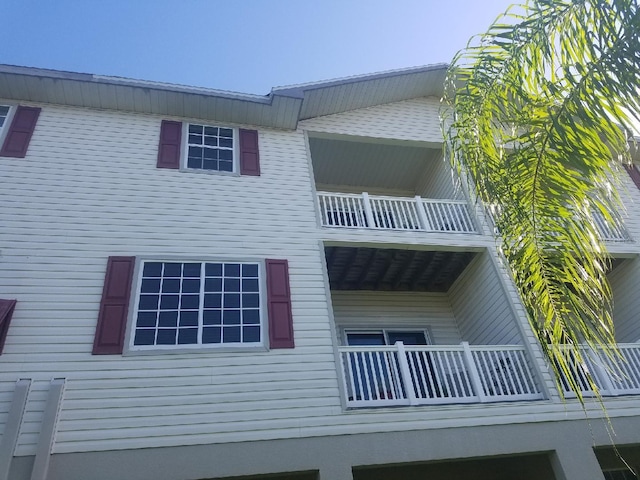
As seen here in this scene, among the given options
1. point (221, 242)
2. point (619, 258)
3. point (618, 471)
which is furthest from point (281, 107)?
point (618, 471)

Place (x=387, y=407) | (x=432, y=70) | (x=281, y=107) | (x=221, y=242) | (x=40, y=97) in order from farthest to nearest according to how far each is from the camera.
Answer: (x=432, y=70) < (x=281, y=107) < (x=40, y=97) < (x=221, y=242) < (x=387, y=407)

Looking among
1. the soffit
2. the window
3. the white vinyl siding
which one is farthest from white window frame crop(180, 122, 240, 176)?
the white vinyl siding

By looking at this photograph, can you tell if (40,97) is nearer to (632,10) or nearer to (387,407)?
(387,407)

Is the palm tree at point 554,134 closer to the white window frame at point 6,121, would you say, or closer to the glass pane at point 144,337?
the glass pane at point 144,337

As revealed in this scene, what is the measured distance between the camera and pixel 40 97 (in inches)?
385

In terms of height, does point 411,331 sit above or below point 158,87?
below

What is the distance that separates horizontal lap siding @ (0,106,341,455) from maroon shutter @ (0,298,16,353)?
0.36 feet

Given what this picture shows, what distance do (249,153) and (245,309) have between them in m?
3.94

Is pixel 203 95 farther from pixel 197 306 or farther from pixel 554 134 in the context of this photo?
pixel 554 134

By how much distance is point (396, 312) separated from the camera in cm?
1109

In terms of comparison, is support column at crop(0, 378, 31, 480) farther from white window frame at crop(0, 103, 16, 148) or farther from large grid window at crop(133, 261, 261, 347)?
white window frame at crop(0, 103, 16, 148)

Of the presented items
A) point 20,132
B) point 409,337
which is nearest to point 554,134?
point 409,337

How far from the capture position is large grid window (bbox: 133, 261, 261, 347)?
7416 millimetres

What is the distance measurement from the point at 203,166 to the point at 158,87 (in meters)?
2.07
